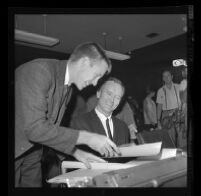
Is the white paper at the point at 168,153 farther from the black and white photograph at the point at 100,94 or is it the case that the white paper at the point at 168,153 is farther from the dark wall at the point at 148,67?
the dark wall at the point at 148,67

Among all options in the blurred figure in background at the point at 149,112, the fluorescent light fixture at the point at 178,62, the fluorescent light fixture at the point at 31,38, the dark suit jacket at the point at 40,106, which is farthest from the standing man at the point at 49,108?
the fluorescent light fixture at the point at 178,62

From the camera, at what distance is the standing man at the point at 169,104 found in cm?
183

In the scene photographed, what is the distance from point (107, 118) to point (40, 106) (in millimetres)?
420

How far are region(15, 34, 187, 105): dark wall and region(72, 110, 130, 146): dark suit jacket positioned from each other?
0.16 meters

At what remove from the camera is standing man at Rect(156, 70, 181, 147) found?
1825 millimetres

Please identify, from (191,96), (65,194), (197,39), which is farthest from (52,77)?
(197,39)

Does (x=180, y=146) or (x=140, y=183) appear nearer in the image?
(x=140, y=183)

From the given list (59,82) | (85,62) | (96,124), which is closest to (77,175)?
(96,124)

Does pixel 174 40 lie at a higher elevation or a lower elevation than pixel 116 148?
higher

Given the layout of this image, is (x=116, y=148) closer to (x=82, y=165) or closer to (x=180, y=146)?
(x=82, y=165)

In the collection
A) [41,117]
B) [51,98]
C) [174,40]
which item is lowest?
[41,117]

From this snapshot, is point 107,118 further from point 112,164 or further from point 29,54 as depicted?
point 29,54

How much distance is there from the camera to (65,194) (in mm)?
1776

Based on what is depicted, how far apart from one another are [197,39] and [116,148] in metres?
1.03
